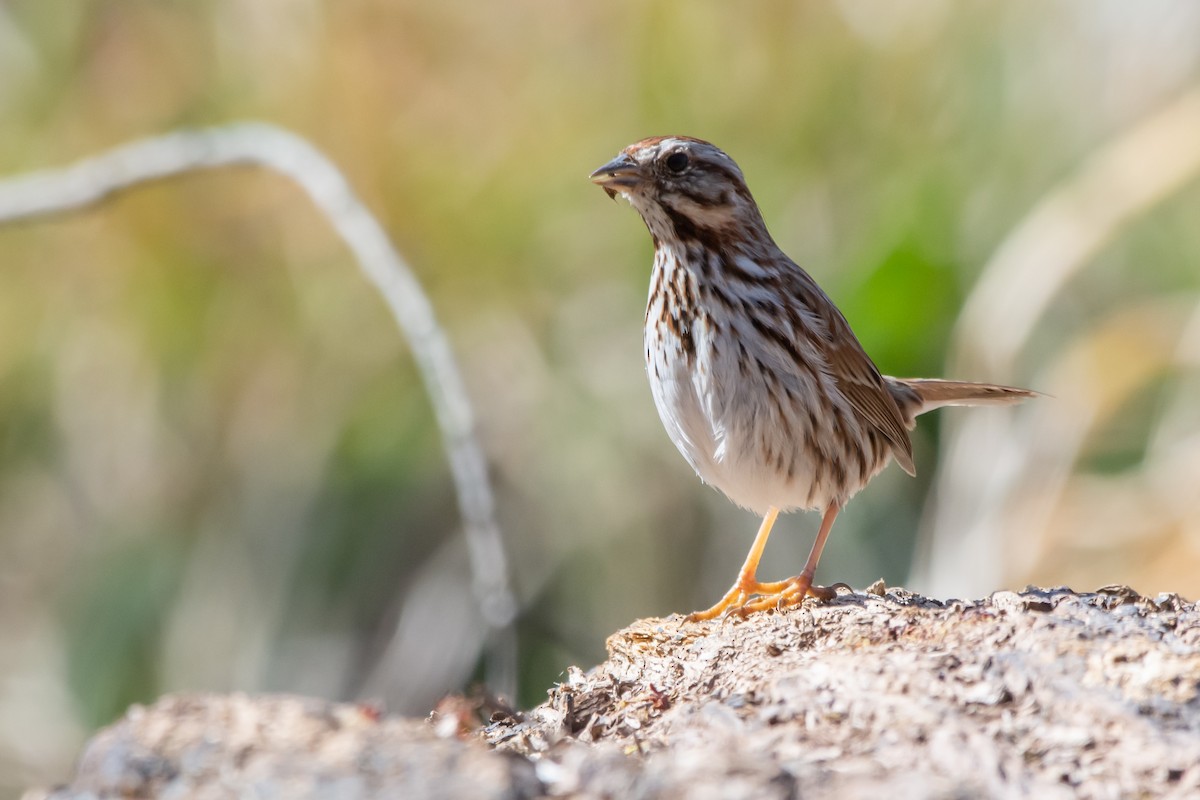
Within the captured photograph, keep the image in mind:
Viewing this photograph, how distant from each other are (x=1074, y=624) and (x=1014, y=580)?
333cm

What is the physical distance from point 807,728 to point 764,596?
1760 millimetres

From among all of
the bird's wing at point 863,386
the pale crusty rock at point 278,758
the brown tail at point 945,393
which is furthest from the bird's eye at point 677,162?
the pale crusty rock at point 278,758

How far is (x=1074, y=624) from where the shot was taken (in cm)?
240

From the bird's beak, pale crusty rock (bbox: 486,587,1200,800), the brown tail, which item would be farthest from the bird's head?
pale crusty rock (bbox: 486,587,1200,800)

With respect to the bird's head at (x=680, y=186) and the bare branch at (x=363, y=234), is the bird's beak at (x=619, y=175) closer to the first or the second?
the bird's head at (x=680, y=186)

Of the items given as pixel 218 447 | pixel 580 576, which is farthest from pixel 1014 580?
pixel 218 447

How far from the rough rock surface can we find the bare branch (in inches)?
50.6

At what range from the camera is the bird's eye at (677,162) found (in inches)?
149

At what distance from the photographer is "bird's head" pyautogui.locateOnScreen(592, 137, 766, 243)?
3.76 metres

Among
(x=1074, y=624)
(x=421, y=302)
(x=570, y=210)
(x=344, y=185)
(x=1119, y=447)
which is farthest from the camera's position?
(x=570, y=210)

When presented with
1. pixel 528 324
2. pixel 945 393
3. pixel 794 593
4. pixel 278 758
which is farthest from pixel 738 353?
pixel 528 324

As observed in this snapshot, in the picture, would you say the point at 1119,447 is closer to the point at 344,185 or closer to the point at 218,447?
the point at 344,185

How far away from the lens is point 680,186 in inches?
150

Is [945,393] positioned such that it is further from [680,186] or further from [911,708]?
[911,708]
